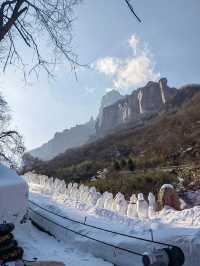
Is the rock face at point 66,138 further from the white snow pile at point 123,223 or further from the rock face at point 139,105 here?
the white snow pile at point 123,223

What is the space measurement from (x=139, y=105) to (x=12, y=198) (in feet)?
425

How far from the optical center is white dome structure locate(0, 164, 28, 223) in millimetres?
8914

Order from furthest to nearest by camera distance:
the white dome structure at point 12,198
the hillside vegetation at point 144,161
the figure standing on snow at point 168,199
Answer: the hillside vegetation at point 144,161 → the figure standing on snow at point 168,199 → the white dome structure at point 12,198

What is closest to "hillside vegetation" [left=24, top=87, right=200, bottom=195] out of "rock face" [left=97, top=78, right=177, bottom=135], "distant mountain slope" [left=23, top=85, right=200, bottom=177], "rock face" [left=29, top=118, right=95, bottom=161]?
"distant mountain slope" [left=23, top=85, right=200, bottom=177]

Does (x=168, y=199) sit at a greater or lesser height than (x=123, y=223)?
greater

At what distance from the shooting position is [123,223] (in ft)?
27.1

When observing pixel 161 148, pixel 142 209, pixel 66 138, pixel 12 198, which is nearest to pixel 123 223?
pixel 142 209

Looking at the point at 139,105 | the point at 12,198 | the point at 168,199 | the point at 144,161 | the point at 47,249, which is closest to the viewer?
the point at 47,249

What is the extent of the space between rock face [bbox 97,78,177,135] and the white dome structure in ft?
342

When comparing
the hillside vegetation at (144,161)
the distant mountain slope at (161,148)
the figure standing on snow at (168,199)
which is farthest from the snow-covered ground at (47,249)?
the distant mountain slope at (161,148)

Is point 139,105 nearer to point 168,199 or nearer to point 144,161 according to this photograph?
point 144,161

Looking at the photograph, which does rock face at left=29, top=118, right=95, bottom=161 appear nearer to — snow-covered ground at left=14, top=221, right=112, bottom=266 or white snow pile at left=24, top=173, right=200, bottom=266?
white snow pile at left=24, top=173, right=200, bottom=266

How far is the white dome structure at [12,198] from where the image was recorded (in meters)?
8.91

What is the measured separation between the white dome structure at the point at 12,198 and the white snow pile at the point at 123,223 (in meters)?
1.03
